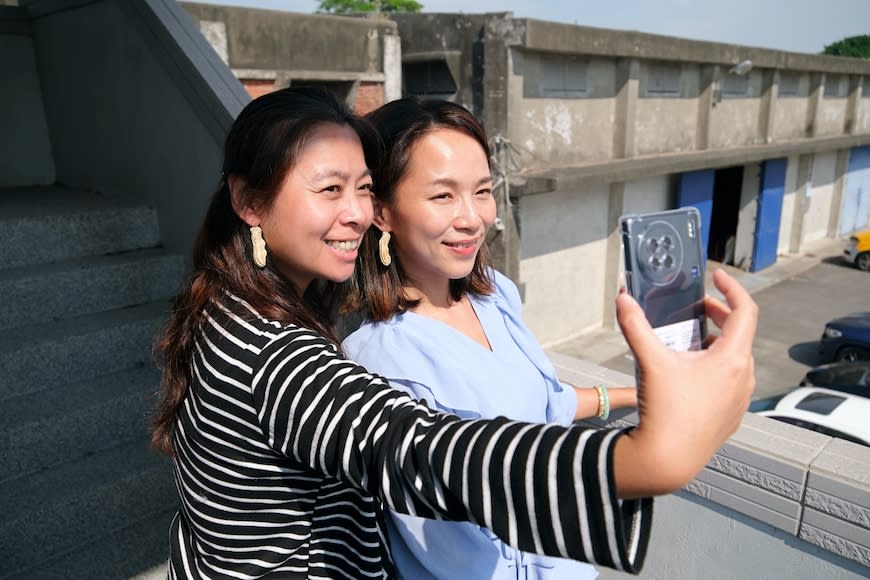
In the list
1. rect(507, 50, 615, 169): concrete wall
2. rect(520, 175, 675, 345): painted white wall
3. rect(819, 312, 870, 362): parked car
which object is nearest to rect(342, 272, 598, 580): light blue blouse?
rect(507, 50, 615, 169): concrete wall

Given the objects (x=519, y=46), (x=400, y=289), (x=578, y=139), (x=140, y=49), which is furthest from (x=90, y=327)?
(x=578, y=139)

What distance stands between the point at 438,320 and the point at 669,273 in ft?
2.12

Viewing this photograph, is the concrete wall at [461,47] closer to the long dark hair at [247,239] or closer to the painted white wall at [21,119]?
the painted white wall at [21,119]

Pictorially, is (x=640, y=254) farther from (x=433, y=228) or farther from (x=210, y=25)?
(x=210, y=25)

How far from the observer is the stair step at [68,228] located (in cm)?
291

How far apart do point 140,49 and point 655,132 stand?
11234mm

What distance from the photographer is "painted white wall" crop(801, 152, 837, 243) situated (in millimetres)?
19109

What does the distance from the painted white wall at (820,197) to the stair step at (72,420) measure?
67.9 ft

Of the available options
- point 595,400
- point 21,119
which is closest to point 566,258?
point 21,119

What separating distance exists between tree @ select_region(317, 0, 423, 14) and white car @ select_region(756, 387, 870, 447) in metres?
34.0

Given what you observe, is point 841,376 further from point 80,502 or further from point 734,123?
point 734,123

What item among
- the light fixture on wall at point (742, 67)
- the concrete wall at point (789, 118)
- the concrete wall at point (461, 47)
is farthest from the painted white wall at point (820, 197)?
the concrete wall at point (461, 47)

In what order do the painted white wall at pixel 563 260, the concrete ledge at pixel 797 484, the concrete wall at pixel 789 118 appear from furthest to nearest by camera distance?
the concrete wall at pixel 789 118
the painted white wall at pixel 563 260
the concrete ledge at pixel 797 484

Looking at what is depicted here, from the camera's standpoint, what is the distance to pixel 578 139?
10992mm
